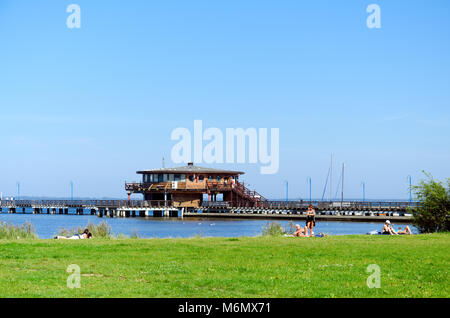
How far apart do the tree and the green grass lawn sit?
10954mm

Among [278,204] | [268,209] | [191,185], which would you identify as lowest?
[268,209]

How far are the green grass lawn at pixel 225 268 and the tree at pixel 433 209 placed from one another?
35.9 ft

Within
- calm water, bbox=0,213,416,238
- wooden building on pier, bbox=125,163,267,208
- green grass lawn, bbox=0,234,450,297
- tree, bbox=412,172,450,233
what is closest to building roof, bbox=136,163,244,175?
wooden building on pier, bbox=125,163,267,208

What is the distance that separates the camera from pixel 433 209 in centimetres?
3278

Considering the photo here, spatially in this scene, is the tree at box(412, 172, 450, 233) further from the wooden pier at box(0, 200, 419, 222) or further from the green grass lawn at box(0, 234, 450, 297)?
the wooden pier at box(0, 200, 419, 222)

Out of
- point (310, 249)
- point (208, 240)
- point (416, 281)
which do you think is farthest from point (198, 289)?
point (208, 240)

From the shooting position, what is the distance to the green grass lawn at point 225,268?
12219 millimetres

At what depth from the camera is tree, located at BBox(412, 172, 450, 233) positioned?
32.6m

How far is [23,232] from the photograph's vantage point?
2762 centimetres

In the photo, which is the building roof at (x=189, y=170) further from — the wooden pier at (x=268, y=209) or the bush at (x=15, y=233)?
the bush at (x=15, y=233)

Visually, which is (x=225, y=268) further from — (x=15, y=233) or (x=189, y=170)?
(x=189, y=170)

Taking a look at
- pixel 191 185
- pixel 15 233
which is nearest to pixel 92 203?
pixel 191 185

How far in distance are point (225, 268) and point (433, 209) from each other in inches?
815
